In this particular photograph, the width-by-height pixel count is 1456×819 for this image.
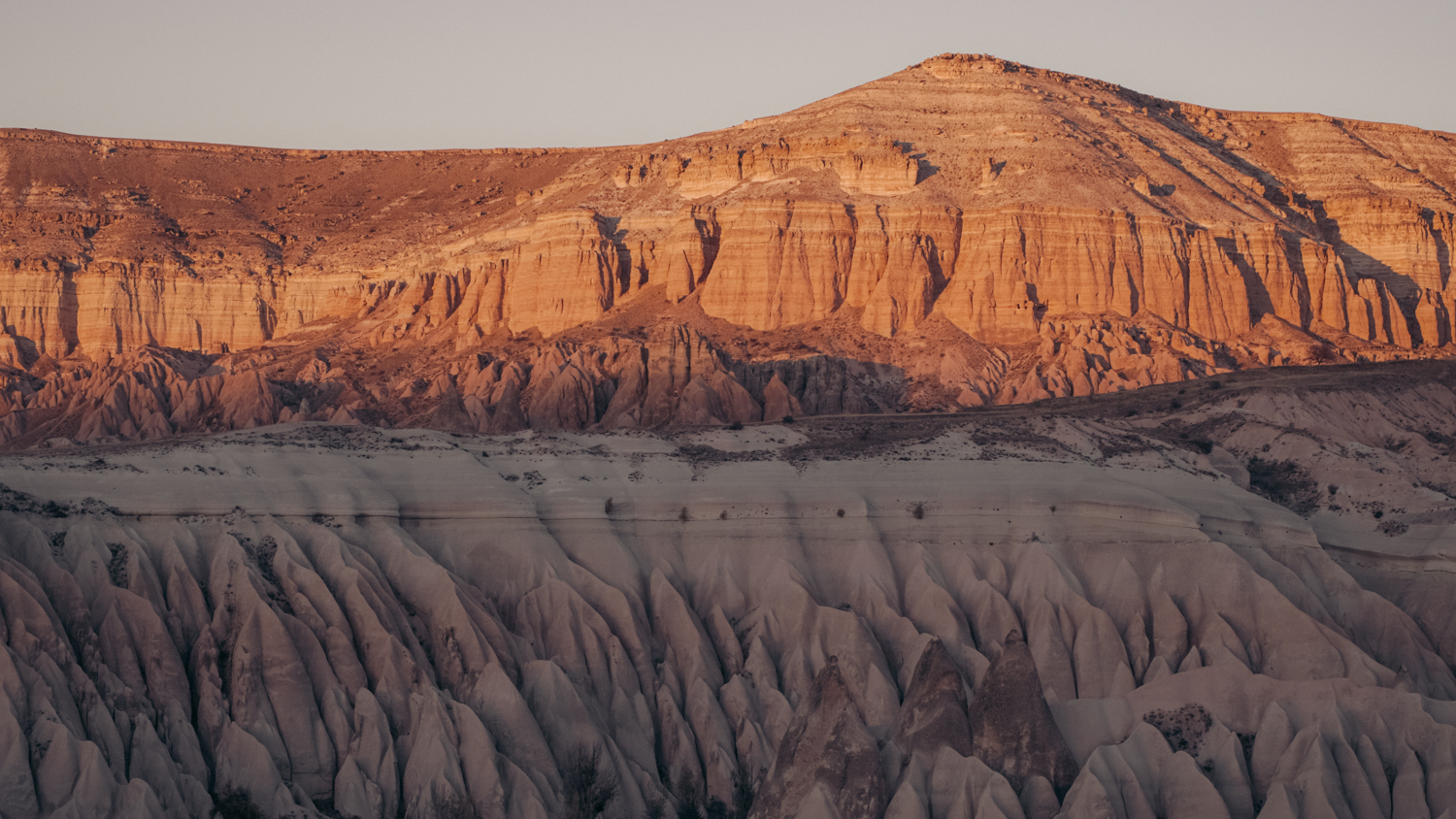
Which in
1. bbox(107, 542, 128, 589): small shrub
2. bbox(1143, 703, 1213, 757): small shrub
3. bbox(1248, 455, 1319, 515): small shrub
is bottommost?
bbox(1143, 703, 1213, 757): small shrub

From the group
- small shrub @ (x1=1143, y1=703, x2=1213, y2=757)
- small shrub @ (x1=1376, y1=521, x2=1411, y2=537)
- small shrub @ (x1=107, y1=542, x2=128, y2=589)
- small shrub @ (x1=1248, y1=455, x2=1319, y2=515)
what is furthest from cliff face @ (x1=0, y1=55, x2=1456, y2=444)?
small shrub @ (x1=1143, y1=703, x2=1213, y2=757)

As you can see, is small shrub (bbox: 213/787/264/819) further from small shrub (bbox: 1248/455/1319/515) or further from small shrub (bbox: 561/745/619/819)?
small shrub (bbox: 1248/455/1319/515)

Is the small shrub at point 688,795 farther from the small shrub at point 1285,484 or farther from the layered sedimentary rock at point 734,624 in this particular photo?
the small shrub at point 1285,484

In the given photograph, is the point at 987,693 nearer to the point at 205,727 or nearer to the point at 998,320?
the point at 205,727

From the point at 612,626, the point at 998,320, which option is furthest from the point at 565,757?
the point at 998,320

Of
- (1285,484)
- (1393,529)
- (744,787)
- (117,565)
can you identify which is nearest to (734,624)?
(744,787)

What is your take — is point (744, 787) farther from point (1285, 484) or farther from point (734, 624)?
point (1285, 484)
